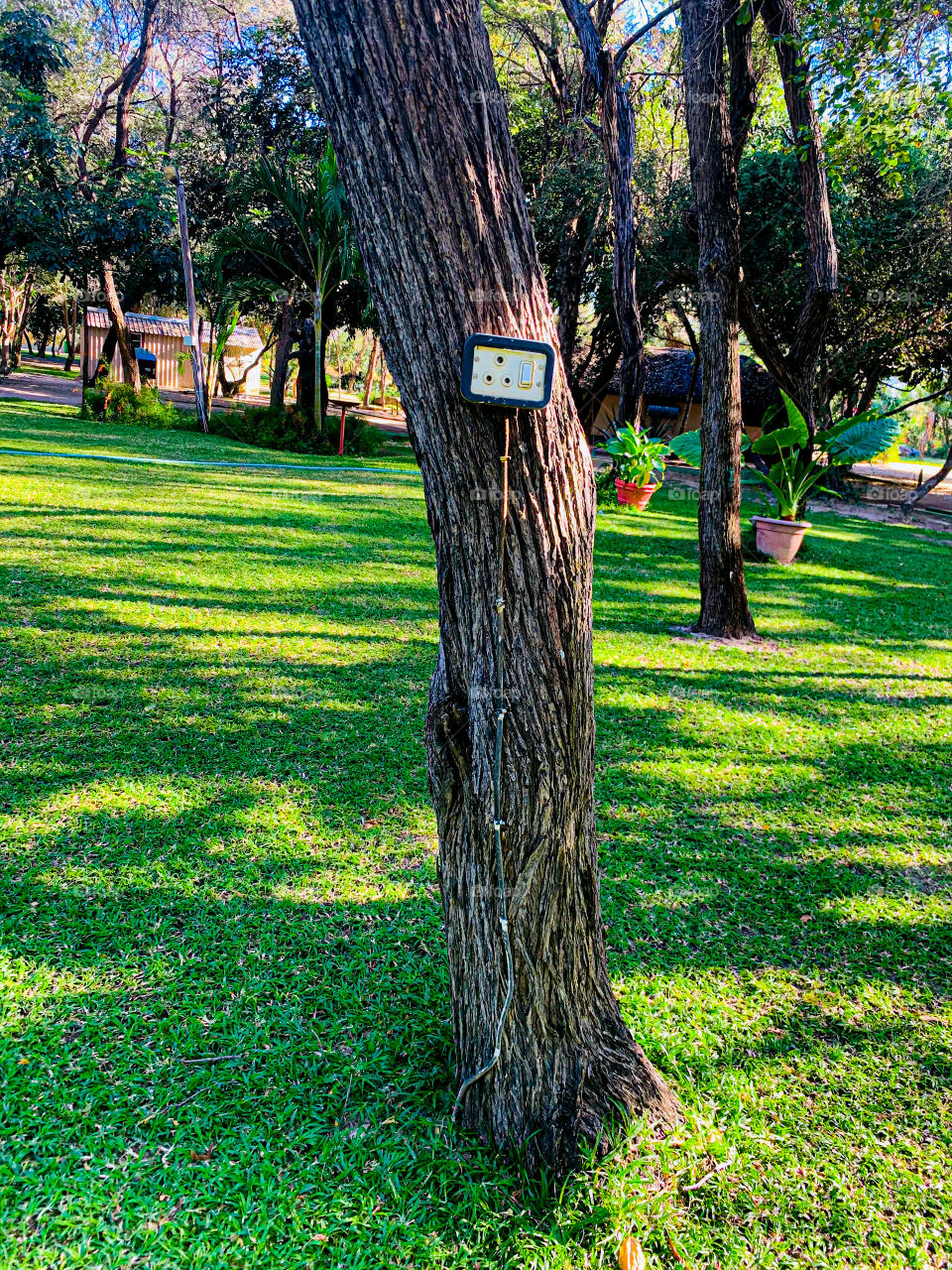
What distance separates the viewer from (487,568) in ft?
5.36

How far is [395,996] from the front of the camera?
2.29 metres

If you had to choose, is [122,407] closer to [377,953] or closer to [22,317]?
[377,953]

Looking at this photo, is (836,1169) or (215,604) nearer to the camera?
(836,1169)

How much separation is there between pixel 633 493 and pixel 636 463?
0.49 meters

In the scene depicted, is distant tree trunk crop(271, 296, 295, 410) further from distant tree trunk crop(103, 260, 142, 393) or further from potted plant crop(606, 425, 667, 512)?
potted plant crop(606, 425, 667, 512)

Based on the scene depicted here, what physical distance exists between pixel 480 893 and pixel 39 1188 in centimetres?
105

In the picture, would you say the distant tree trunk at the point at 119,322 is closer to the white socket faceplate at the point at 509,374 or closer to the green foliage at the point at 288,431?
the green foliage at the point at 288,431

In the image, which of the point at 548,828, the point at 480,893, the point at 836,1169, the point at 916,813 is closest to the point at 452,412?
the point at 548,828

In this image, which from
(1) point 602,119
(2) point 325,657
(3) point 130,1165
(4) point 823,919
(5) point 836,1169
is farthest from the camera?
(1) point 602,119

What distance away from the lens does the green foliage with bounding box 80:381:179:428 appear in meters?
15.9

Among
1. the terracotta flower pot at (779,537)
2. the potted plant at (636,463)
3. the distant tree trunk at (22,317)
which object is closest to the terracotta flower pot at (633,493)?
the potted plant at (636,463)

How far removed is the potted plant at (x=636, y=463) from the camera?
11.7 metres

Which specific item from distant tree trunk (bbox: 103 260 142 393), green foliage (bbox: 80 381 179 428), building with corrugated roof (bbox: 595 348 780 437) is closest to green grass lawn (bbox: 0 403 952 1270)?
green foliage (bbox: 80 381 179 428)

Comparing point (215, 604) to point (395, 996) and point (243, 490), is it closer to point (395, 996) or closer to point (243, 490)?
point (395, 996)
